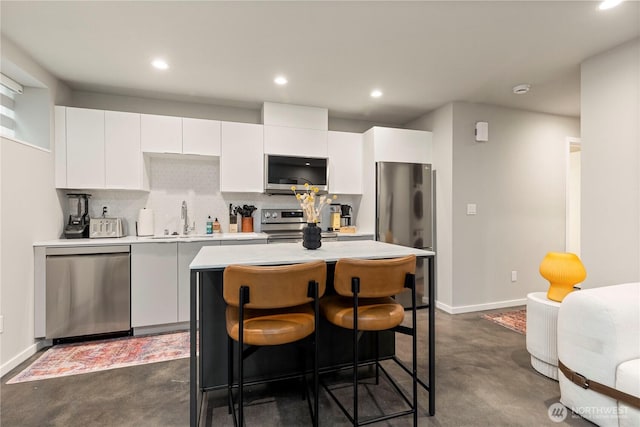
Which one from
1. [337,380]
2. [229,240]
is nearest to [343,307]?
[337,380]

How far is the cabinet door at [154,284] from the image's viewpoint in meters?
2.96

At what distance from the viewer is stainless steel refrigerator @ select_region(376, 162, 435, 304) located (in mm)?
3742

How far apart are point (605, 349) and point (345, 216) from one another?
116 inches

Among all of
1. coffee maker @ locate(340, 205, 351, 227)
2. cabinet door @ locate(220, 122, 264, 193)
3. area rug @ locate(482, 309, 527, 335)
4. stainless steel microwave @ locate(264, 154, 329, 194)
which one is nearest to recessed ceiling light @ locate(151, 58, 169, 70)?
cabinet door @ locate(220, 122, 264, 193)

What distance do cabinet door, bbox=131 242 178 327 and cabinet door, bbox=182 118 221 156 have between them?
3.55ft

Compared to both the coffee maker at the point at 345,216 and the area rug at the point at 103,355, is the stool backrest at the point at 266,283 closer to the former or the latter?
the area rug at the point at 103,355

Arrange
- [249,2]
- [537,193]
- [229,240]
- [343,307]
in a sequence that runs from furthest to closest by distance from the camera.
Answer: [537,193] → [229,240] → [249,2] → [343,307]

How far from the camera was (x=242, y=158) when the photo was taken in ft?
11.7

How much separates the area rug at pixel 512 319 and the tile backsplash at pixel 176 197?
310cm

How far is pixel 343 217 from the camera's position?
4242mm

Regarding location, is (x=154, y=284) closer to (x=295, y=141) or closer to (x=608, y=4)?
(x=295, y=141)

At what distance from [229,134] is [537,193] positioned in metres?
3.95

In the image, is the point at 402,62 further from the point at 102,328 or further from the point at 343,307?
the point at 102,328

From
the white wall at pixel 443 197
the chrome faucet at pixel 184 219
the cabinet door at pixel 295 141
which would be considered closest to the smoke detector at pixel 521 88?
the white wall at pixel 443 197
